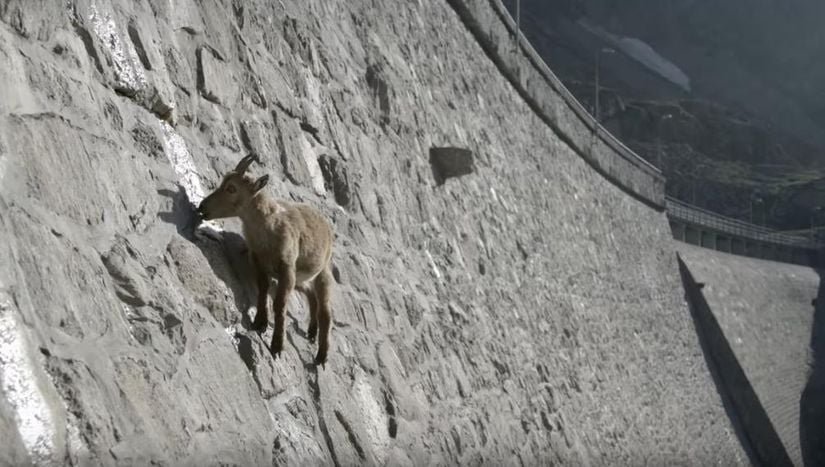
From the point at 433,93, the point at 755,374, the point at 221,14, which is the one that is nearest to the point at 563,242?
the point at 433,93

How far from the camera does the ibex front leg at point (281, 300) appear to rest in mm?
4527

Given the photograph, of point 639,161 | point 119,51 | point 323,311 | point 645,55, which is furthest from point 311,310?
point 645,55

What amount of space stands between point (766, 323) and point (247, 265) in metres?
24.6

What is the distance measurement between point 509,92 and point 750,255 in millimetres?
26836

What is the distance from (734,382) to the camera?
22.5 m

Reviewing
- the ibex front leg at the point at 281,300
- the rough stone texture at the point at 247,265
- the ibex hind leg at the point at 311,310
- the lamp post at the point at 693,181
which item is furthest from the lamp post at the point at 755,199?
the ibex front leg at the point at 281,300

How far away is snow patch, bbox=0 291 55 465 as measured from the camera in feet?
9.43

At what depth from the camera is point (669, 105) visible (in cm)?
6831

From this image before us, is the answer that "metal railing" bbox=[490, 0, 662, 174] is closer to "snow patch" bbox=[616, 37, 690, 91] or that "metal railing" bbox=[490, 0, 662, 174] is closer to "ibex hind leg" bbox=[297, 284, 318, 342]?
"ibex hind leg" bbox=[297, 284, 318, 342]

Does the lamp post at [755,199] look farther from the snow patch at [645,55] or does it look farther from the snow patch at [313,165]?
the snow patch at [313,165]

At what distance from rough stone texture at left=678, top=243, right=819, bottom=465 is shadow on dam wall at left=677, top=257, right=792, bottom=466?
12.2 inches

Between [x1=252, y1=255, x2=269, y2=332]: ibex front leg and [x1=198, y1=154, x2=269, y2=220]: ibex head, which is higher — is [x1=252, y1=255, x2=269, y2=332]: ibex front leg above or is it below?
below

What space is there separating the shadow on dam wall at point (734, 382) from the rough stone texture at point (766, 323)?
0.31m

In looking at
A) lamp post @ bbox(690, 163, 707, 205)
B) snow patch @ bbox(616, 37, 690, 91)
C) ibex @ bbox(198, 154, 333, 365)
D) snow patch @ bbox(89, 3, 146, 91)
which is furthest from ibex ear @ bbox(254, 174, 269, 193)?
snow patch @ bbox(616, 37, 690, 91)
